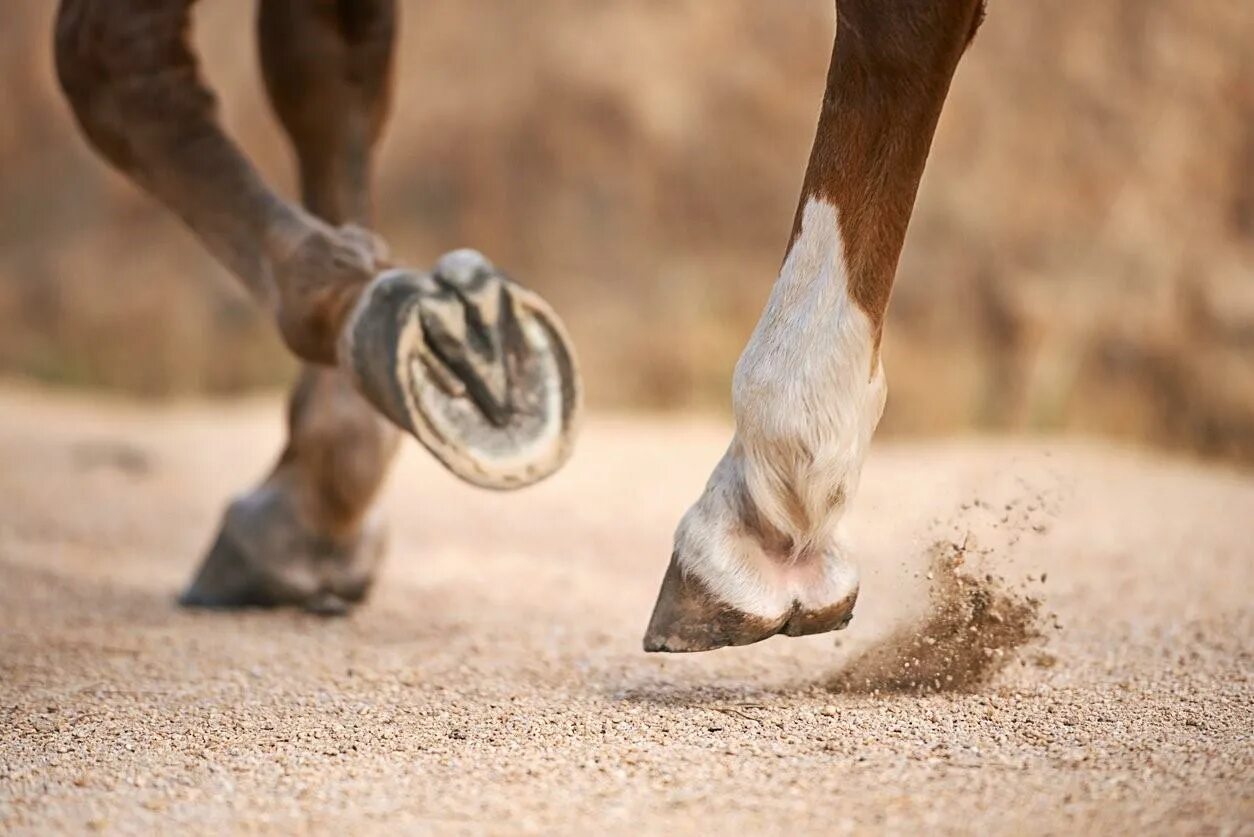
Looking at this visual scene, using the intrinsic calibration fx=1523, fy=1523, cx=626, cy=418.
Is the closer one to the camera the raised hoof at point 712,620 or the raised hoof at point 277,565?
the raised hoof at point 712,620

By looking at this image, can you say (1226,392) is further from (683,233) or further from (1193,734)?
(1193,734)

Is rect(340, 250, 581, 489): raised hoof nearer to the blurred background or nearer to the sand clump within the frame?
the sand clump

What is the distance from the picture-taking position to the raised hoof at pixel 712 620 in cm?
152

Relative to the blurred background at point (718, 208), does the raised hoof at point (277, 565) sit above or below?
below

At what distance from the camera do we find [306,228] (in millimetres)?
1920

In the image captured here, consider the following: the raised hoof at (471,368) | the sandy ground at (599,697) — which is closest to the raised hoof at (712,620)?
the sandy ground at (599,697)

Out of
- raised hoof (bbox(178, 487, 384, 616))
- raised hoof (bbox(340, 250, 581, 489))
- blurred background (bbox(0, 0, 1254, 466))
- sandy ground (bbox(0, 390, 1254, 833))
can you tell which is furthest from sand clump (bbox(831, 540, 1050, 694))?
blurred background (bbox(0, 0, 1254, 466))

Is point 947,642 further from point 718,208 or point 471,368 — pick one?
point 718,208

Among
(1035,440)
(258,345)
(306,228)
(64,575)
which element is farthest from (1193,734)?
(258,345)

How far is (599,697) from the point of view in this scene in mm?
1581

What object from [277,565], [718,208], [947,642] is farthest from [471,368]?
[718,208]

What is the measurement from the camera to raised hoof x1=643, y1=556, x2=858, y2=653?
4.98 ft

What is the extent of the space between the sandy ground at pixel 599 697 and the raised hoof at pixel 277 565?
0.05 m

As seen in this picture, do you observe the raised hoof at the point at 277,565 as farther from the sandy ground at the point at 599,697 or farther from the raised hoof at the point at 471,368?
the raised hoof at the point at 471,368
